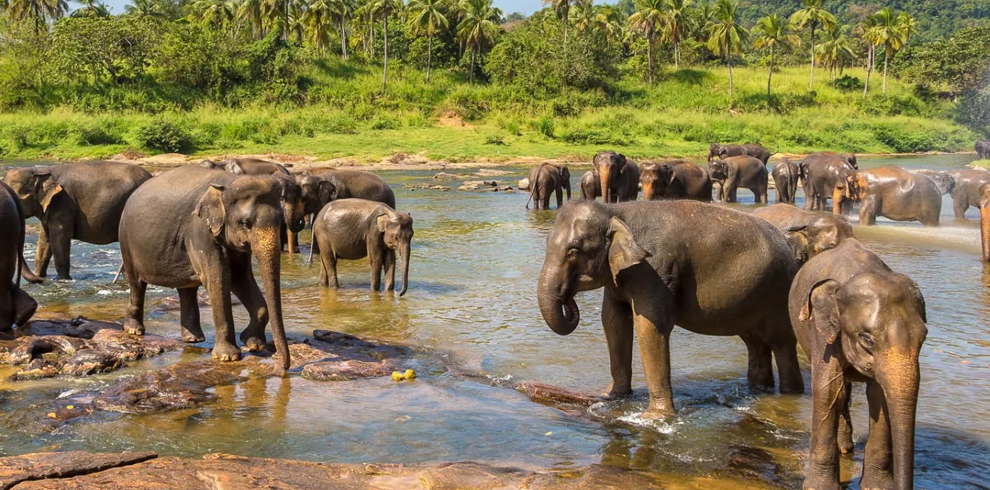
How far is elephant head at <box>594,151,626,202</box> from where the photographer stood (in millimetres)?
24844

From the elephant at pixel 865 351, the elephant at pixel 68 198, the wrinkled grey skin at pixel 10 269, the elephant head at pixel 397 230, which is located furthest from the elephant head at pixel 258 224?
the elephant at pixel 68 198

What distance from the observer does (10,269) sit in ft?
29.9

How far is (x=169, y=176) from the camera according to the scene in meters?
9.70

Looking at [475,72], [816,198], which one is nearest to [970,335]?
[816,198]

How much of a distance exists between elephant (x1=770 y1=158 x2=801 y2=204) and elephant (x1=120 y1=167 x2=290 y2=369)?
22544 millimetres

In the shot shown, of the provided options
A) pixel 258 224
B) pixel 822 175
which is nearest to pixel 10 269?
pixel 258 224

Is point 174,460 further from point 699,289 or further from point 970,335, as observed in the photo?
point 970,335

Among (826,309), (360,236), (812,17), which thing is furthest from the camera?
(812,17)

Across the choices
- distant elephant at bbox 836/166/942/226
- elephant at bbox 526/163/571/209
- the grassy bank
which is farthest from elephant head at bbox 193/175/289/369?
the grassy bank

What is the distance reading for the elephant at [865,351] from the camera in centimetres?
482

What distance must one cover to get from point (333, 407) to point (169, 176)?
12.0 ft

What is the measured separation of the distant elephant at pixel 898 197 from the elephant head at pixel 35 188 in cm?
1707

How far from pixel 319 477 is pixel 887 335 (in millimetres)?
3233

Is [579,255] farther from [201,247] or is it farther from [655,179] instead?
[655,179]
